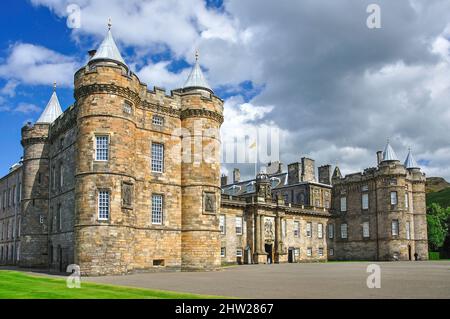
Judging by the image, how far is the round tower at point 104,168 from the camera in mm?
28953

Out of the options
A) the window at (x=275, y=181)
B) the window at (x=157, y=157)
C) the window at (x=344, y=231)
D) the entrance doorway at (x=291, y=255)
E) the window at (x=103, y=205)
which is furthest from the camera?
the window at (x=275, y=181)

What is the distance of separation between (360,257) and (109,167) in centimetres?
4205

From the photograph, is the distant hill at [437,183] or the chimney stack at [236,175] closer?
the chimney stack at [236,175]

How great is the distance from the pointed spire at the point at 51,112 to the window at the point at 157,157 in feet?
44.4

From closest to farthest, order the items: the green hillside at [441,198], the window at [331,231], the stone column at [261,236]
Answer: the stone column at [261,236] < the window at [331,231] < the green hillside at [441,198]

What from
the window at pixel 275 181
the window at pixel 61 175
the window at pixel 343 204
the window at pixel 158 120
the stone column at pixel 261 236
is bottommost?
the stone column at pixel 261 236

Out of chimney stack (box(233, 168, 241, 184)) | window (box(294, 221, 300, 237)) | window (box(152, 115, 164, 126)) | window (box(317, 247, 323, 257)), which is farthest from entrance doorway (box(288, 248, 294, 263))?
window (box(152, 115, 164, 126))

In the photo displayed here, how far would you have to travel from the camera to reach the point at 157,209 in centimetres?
3475

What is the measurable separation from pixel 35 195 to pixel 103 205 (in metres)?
14.8

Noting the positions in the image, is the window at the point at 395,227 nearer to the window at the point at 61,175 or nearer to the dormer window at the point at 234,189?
the dormer window at the point at 234,189

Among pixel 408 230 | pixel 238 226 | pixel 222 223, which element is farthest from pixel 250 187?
pixel 408 230

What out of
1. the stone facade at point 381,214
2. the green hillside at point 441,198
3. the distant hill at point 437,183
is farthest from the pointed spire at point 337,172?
the distant hill at point 437,183
